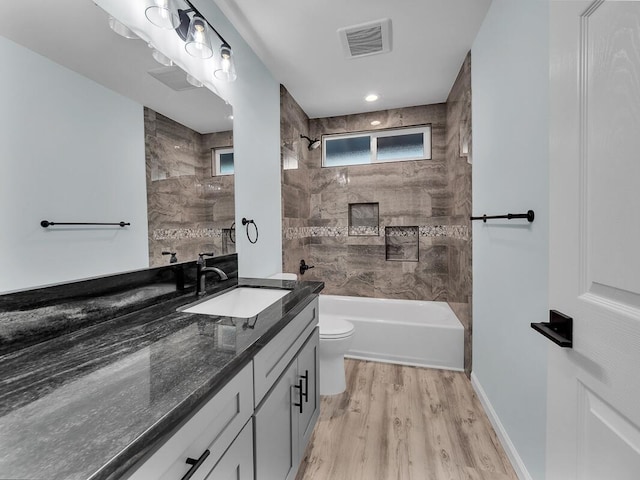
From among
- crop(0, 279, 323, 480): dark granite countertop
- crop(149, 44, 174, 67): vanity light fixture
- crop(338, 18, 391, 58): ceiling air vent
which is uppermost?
crop(338, 18, 391, 58): ceiling air vent

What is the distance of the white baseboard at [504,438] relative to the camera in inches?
54.7

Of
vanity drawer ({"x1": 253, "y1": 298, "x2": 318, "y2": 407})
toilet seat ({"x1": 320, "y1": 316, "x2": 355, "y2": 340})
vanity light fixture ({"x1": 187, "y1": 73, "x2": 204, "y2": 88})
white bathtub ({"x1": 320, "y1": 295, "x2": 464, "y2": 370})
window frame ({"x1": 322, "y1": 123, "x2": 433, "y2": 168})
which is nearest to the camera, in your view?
vanity drawer ({"x1": 253, "y1": 298, "x2": 318, "y2": 407})

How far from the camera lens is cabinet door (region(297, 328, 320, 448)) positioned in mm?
1396

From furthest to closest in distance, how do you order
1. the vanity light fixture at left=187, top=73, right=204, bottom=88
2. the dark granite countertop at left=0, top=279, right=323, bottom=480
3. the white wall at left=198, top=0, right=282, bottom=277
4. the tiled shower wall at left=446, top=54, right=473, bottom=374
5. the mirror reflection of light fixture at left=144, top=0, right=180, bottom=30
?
the tiled shower wall at left=446, top=54, right=473, bottom=374 → the white wall at left=198, top=0, right=282, bottom=277 → the vanity light fixture at left=187, top=73, right=204, bottom=88 → the mirror reflection of light fixture at left=144, top=0, right=180, bottom=30 → the dark granite countertop at left=0, top=279, right=323, bottom=480

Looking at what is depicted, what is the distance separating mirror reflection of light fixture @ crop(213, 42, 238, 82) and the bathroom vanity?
126 centimetres

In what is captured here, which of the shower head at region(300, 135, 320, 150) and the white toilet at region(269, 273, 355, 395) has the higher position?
the shower head at region(300, 135, 320, 150)

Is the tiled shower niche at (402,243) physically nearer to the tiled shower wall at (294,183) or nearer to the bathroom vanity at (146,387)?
the tiled shower wall at (294,183)

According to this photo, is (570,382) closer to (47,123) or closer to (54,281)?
(54,281)

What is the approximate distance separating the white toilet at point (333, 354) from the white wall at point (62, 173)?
135 centimetres

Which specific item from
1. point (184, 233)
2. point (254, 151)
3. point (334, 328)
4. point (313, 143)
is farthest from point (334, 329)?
point (313, 143)

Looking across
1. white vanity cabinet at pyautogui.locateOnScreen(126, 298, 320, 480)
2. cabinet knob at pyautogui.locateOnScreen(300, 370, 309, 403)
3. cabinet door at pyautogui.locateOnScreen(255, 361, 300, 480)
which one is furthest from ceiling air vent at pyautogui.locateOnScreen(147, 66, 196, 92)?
cabinet knob at pyautogui.locateOnScreen(300, 370, 309, 403)

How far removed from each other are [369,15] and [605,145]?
188cm

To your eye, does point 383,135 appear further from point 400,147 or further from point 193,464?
point 193,464

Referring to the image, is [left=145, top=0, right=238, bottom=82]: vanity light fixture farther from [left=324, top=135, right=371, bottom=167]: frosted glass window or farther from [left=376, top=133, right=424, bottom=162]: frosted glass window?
[left=376, top=133, right=424, bottom=162]: frosted glass window
